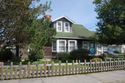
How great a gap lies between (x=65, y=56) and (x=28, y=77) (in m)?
19.7

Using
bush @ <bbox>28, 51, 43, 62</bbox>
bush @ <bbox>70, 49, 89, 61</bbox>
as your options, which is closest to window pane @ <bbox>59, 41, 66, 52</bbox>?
bush @ <bbox>70, 49, 89, 61</bbox>

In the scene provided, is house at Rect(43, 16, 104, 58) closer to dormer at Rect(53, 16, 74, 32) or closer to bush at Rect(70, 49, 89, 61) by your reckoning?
dormer at Rect(53, 16, 74, 32)

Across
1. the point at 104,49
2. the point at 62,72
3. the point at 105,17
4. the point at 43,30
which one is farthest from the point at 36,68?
the point at 104,49

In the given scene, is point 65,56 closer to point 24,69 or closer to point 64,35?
point 64,35

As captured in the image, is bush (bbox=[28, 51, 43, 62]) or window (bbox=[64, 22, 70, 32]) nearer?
bush (bbox=[28, 51, 43, 62])

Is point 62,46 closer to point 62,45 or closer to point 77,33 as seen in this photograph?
point 62,45

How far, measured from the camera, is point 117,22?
117 feet

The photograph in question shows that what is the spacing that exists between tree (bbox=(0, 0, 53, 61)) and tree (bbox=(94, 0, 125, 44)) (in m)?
13.8

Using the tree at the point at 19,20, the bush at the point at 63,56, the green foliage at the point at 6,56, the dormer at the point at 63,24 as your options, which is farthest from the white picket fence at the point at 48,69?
the dormer at the point at 63,24

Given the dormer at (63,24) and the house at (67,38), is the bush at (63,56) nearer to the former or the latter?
the house at (67,38)

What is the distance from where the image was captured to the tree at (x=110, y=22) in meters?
34.2

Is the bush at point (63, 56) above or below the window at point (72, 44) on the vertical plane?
below

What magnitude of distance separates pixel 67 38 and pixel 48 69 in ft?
72.1

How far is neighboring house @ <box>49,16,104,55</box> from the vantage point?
38719 millimetres
